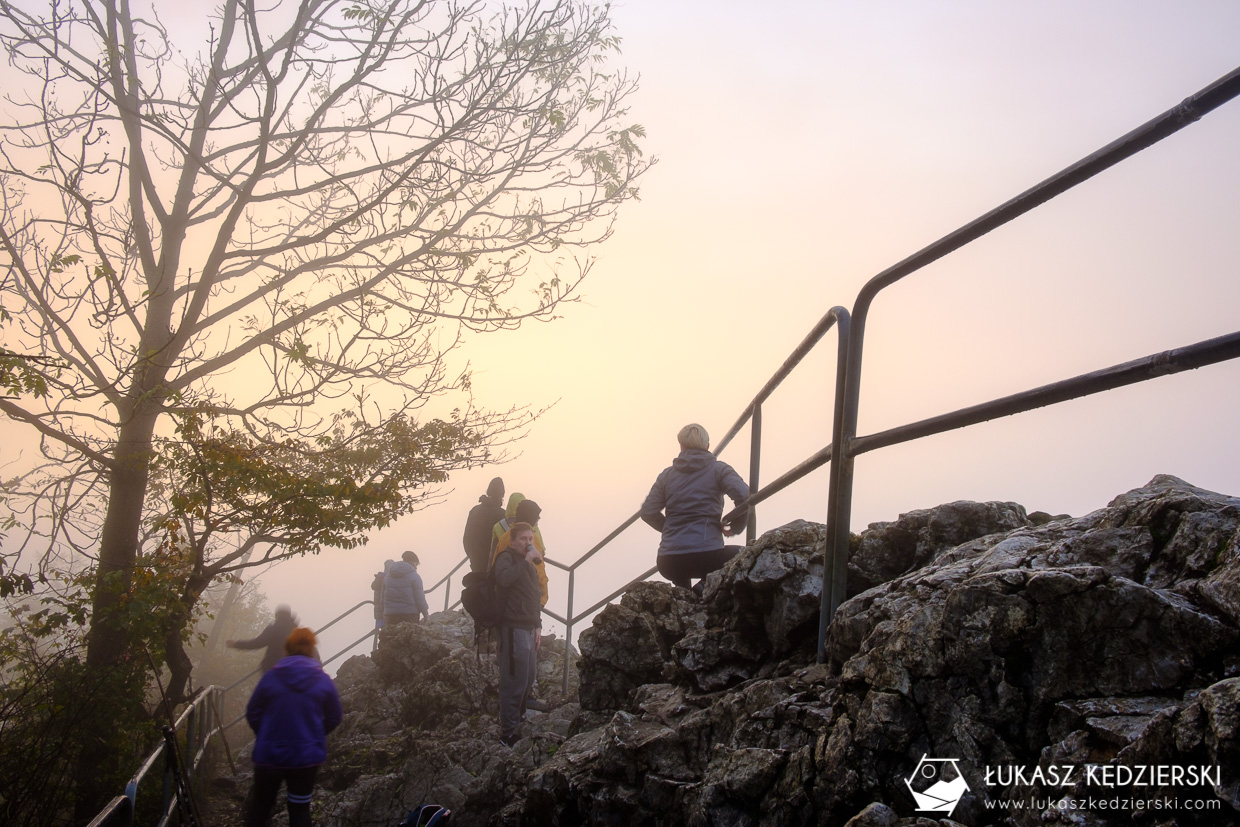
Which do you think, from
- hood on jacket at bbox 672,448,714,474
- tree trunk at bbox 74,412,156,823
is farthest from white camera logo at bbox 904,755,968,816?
tree trunk at bbox 74,412,156,823

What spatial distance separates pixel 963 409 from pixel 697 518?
2.82m

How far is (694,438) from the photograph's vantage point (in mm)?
5258

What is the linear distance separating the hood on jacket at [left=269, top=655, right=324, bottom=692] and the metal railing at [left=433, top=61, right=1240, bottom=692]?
2.84m

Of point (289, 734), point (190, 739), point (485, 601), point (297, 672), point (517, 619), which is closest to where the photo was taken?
point (289, 734)

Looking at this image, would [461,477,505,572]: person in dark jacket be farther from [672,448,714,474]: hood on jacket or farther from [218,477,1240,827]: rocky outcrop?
[218,477,1240,827]: rocky outcrop

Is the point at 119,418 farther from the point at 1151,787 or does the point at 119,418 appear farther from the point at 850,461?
the point at 1151,787

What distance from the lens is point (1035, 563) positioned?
223cm

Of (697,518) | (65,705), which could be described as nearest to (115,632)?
(65,705)

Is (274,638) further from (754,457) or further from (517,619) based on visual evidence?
(754,457)

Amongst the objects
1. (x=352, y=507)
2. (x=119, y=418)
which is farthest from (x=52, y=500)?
(x=352, y=507)

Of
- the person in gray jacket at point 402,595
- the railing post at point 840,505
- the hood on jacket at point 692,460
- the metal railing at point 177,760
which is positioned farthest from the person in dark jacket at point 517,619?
the person in gray jacket at point 402,595

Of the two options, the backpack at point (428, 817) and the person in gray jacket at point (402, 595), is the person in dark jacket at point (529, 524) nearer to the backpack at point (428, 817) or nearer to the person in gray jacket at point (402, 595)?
the backpack at point (428, 817)

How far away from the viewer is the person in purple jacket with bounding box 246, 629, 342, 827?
15.2 ft

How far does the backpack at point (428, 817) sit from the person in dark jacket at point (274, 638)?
511cm
